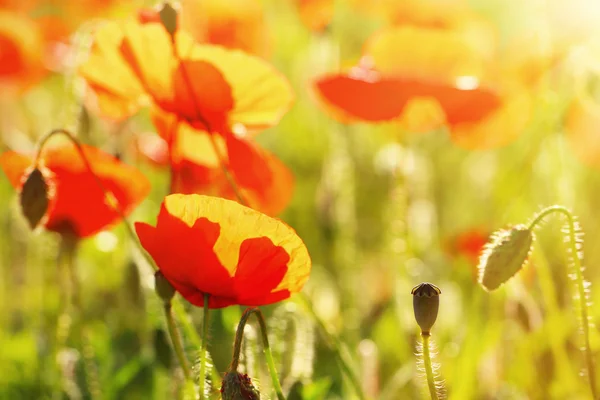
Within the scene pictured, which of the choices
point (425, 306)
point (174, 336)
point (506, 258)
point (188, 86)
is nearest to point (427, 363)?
point (425, 306)

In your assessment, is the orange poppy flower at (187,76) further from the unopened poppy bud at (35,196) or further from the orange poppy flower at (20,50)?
the orange poppy flower at (20,50)

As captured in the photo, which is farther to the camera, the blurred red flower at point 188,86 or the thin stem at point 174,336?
the blurred red flower at point 188,86

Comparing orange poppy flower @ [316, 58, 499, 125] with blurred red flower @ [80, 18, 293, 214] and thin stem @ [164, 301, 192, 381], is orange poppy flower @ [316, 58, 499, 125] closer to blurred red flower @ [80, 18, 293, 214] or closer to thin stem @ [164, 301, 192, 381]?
blurred red flower @ [80, 18, 293, 214]

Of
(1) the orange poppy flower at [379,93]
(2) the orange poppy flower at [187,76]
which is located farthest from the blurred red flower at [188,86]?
(1) the orange poppy flower at [379,93]

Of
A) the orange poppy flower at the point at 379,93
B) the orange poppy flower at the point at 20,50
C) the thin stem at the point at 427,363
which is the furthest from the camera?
the orange poppy flower at the point at 20,50

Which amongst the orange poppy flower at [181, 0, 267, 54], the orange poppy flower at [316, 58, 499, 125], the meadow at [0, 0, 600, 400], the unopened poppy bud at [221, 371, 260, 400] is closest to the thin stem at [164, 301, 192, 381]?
the meadow at [0, 0, 600, 400]

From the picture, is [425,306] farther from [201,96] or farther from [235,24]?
[235,24]

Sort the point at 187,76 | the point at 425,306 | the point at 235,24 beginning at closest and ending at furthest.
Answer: the point at 425,306, the point at 187,76, the point at 235,24

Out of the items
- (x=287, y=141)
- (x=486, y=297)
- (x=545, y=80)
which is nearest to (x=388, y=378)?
(x=486, y=297)
